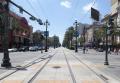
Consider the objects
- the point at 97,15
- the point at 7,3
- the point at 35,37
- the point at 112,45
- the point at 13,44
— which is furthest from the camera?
the point at 35,37

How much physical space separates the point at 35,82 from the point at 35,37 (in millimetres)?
167787

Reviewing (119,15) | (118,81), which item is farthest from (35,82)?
(119,15)

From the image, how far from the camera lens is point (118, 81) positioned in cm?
1859

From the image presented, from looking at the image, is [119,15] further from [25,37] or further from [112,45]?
[25,37]

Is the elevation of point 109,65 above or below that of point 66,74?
above

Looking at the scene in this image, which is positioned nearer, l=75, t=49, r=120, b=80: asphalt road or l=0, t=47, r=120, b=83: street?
l=0, t=47, r=120, b=83: street

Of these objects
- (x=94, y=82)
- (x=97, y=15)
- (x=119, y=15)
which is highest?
(x=119, y=15)

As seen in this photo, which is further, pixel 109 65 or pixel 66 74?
pixel 109 65

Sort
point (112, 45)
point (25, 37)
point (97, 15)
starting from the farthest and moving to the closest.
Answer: point (25, 37), point (112, 45), point (97, 15)

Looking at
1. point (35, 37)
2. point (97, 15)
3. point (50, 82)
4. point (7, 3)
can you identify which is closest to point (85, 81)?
point (50, 82)

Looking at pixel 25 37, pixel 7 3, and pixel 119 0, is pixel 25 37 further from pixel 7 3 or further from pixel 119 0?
pixel 7 3

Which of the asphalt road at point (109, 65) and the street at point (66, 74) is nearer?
the street at point (66, 74)

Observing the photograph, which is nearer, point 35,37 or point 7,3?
point 7,3

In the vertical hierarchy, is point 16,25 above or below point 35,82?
above
